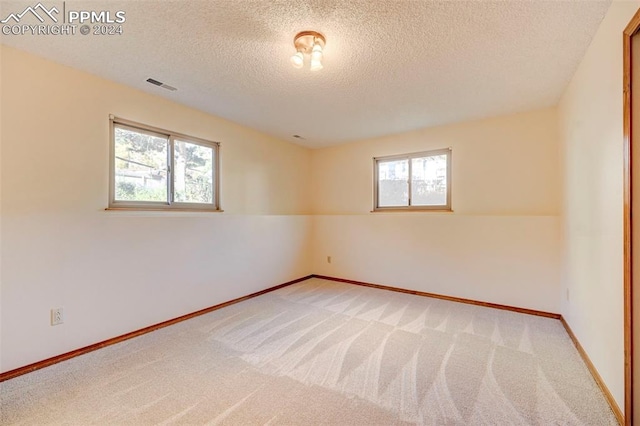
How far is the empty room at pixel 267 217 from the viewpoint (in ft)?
5.61

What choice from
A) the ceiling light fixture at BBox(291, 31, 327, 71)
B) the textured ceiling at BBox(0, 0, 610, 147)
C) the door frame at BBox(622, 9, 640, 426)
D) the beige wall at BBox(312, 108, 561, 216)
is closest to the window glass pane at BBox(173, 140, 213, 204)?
the textured ceiling at BBox(0, 0, 610, 147)

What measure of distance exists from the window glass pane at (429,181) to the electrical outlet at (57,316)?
4.25 meters

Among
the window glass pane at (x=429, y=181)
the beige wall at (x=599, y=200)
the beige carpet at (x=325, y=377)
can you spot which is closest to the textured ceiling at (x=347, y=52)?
the beige wall at (x=599, y=200)

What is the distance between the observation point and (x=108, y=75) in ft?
8.23

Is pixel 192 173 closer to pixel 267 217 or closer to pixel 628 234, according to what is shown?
pixel 267 217

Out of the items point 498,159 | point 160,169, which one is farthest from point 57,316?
point 498,159

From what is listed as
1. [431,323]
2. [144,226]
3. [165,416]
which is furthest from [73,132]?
[431,323]

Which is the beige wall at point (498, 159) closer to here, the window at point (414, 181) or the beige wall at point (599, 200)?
the window at point (414, 181)

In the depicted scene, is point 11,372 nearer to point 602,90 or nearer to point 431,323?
point 431,323

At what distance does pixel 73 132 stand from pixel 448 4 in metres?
3.04

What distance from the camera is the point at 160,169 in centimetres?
307

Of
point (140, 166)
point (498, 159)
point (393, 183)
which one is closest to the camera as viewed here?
point (140, 166)

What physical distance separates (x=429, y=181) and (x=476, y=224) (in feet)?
3.03

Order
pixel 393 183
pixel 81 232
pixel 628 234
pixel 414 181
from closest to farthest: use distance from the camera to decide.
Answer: pixel 628 234, pixel 81 232, pixel 414 181, pixel 393 183
